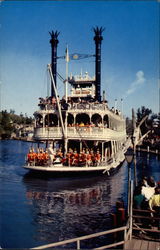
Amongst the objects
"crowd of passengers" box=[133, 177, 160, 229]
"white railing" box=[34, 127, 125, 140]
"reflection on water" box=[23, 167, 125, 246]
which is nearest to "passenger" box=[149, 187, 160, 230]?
"crowd of passengers" box=[133, 177, 160, 229]

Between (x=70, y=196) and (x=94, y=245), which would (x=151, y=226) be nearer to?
(x=94, y=245)

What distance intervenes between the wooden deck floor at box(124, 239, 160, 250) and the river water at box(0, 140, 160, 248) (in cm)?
235

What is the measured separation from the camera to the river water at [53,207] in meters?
12.3

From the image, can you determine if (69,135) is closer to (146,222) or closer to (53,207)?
(53,207)

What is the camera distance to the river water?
12.3 meters

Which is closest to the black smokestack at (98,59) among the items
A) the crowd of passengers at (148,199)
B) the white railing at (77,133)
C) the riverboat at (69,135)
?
the riverboat at (69,135)

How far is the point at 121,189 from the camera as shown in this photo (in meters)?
21.7

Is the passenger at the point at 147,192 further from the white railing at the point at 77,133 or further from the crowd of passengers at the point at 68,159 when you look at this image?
the white railing at the point at 77,133

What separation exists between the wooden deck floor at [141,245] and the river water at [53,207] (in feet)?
7.72

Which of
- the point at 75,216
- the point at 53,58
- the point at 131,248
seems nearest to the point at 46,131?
the point at 75,216

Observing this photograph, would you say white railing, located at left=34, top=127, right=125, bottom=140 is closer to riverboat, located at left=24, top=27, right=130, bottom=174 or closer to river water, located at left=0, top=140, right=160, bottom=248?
riverboat, located at left=24, top=27, right=130, bottom=174

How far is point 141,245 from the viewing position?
9211 mm

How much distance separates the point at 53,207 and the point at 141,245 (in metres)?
7.56

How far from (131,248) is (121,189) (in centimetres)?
1282
